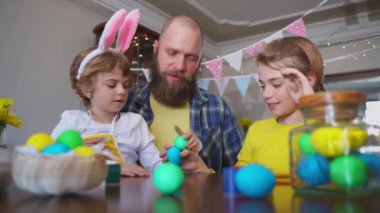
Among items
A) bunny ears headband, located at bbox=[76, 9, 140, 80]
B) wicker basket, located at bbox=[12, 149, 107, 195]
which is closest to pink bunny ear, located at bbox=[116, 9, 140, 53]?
bunny ears headband, located at bbox=[76, 9, 140, 80]

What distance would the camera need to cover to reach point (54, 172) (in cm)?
45

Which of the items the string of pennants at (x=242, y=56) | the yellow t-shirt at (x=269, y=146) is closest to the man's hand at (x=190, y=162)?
the yellow t-shirt at (x=269, y=146)

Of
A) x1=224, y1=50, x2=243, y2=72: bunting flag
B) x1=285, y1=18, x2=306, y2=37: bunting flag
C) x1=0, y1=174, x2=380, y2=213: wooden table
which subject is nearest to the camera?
x1=0, y1=174, x2=380, y2=213: wooden table

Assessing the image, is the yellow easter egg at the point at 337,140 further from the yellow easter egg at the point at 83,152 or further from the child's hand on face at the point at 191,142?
the child's hand on face at the point at 191,142

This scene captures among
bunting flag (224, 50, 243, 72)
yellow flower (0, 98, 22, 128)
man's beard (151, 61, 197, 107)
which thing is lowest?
yellow flower (0, 98, 22, 128)

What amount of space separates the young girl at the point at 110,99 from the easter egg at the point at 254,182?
26.7 inches

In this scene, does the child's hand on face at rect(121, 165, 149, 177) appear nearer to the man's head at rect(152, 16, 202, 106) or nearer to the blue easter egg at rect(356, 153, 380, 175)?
the blue easter egg at rect(356, 153, 380, 175)

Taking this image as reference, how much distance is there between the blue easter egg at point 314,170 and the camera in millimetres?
477

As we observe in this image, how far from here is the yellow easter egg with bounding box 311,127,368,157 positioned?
45cm

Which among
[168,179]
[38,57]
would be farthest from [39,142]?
→ [38,57]

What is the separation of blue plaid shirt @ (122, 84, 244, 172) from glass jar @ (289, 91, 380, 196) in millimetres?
1003

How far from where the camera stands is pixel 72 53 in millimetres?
2541

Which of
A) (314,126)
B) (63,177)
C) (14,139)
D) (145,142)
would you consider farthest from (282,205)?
(14,139)

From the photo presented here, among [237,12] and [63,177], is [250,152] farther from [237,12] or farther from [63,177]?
[237,12]
